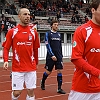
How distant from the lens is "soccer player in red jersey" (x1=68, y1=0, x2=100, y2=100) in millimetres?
2987

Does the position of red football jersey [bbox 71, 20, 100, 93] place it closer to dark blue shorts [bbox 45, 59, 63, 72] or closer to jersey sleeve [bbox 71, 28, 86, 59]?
jersey sleeve [bbox 71, 28, 86, 59]

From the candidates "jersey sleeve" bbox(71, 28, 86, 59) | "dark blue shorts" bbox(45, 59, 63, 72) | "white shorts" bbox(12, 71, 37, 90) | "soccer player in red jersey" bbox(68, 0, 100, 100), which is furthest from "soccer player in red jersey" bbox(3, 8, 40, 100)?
"dark blue shorts" bbox(45, 59, 63, 72)

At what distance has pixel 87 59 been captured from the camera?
3.12 m

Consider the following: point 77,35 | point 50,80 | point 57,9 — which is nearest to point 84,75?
point 77,35

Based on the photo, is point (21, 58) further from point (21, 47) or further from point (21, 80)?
point (21, 80)

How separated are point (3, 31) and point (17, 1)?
10065 millimetres

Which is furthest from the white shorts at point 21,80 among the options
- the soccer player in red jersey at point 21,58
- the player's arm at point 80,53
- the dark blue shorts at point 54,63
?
the dark blue shorts at point 54,63

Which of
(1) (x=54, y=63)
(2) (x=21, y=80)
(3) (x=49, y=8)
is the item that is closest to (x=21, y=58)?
(2) (x=21, y=80)

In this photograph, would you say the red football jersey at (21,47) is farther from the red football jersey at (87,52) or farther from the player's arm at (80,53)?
the player's arm at (80,53)

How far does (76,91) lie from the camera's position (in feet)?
10.8

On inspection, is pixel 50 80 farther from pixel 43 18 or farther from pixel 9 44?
pixel 43 18

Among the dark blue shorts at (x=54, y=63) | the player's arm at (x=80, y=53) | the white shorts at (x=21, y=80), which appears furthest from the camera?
the dark blue shorts at (x=54, y=63)

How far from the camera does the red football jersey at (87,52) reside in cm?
303

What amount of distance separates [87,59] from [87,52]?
0.08 metres
